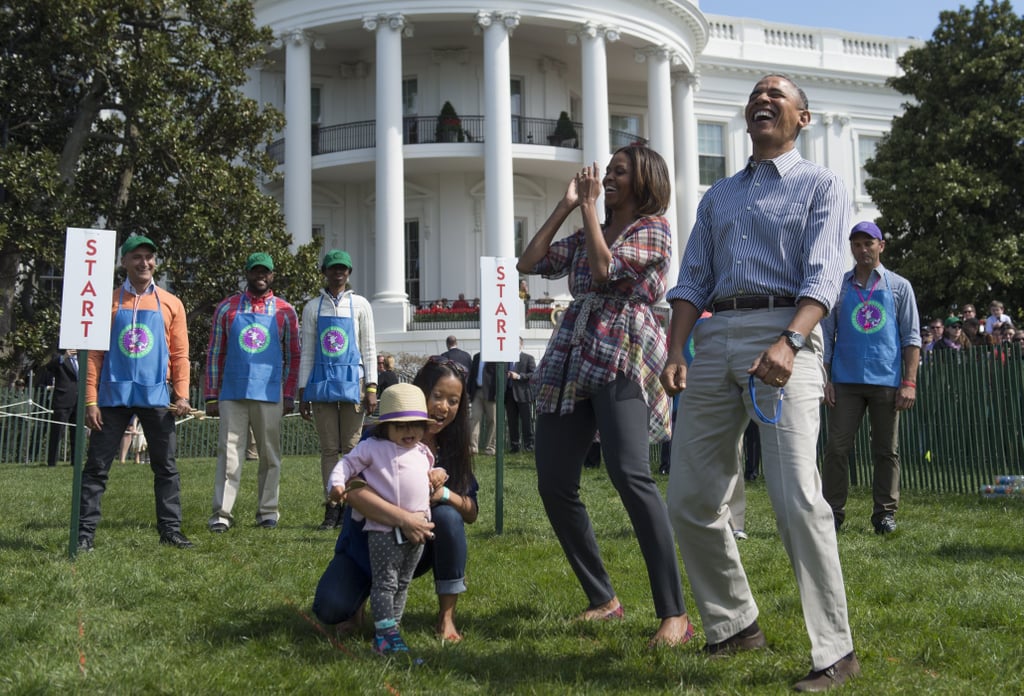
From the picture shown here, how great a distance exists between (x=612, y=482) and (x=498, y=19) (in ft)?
83.3

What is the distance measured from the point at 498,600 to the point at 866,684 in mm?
1998

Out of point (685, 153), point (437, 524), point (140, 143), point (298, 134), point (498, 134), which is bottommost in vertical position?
point (437, 524)

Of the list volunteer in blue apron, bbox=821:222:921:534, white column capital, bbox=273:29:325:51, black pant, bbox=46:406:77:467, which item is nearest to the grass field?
volunteer in blue apron, bbox=821:222:921:534

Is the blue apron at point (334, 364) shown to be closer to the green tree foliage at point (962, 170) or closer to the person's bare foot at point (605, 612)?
the person's bare foot at point (605, 612)

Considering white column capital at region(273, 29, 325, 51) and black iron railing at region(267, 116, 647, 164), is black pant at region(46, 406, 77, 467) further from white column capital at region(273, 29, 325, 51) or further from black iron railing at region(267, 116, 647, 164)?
white column capital at region(273, 29, 325, 51)

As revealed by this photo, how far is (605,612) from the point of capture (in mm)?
4859

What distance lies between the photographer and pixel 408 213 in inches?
1248

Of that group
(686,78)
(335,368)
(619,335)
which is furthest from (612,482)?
(686,78)

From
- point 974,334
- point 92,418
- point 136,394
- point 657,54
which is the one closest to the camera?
point 92,418

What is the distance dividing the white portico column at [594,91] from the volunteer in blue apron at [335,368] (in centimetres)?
2125

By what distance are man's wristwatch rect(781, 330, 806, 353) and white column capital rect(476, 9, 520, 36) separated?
25854mm

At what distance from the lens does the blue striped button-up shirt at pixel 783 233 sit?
3.94m

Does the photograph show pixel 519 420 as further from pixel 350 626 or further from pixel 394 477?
pixel 394 477

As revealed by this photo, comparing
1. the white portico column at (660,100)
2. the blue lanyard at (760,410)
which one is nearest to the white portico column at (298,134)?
the white portico column at (660,100)
